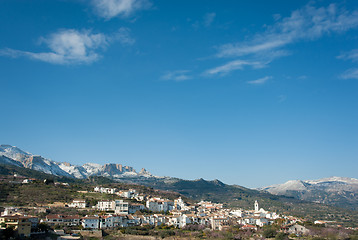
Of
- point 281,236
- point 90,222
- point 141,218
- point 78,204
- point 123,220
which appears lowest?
point 281,236

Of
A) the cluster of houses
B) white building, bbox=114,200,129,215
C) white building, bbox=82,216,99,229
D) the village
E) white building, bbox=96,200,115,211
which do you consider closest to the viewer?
the village

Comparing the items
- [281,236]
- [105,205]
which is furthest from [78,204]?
[281,236]

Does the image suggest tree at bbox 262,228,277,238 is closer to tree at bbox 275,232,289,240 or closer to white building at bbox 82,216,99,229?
tree at bbox 275,232,289,240

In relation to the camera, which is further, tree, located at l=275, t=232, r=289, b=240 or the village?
tree, located at l=275, t=232, r=289, b=240

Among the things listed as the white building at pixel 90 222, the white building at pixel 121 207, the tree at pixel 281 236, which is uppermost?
the white building at pixel 121 207

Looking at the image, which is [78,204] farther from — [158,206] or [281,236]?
[281,236]

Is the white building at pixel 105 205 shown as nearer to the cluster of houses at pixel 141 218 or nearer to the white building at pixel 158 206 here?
the cluster of houses at pixel 141 218

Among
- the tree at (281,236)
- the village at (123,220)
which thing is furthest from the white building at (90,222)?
the tree at (281,236)

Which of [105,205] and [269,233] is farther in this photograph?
[105,205]

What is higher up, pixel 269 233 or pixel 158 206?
pixel 158 206

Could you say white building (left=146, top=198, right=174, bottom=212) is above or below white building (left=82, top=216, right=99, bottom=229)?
above

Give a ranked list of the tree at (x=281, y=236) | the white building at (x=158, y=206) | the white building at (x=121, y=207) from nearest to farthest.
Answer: the tree at (x=281, y=236), the white building at (x=121, y=207), the white building at (x=158, y=206)

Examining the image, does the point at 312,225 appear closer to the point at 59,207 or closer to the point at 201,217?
the point at 201,217

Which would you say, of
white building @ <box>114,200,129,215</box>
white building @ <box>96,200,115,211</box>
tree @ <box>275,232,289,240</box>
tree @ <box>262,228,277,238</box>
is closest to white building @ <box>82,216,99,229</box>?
white building @ <box>114,200,129,215</box>
